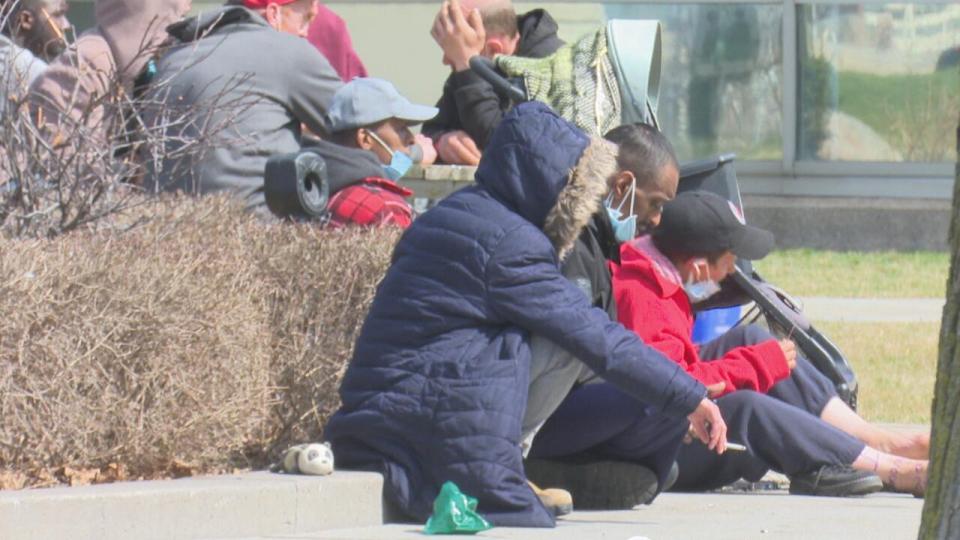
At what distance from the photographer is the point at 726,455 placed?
6375 millimetres

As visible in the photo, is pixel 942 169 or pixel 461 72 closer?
pixel 461 72

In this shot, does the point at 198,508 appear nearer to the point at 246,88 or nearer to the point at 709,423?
the point at 709,423

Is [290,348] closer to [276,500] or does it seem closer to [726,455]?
[276,500]

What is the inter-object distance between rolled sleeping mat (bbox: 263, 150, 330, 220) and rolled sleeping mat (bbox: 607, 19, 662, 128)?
67.5 inches

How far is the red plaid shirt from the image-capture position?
21.5 feet

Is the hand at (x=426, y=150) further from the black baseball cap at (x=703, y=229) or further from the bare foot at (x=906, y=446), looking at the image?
the bare foot at (x=906, y=446)

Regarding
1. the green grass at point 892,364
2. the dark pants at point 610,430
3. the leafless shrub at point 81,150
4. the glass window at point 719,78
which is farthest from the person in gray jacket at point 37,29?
the glass window at point 719,78

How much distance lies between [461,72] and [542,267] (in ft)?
10.6

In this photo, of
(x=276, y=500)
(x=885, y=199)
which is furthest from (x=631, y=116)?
(x=885, y=199)

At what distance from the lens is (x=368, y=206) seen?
6609mm

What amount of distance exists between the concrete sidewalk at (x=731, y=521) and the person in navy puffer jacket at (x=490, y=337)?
0.43 ft

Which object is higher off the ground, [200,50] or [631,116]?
[200,50]

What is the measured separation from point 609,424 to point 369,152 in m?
1.57

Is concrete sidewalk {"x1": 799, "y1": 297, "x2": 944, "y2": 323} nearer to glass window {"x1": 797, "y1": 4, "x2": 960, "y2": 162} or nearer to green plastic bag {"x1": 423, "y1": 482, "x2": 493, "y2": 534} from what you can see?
glass window {"x1": 797, "y1": 4, "x2": 960, "y2": 162}
